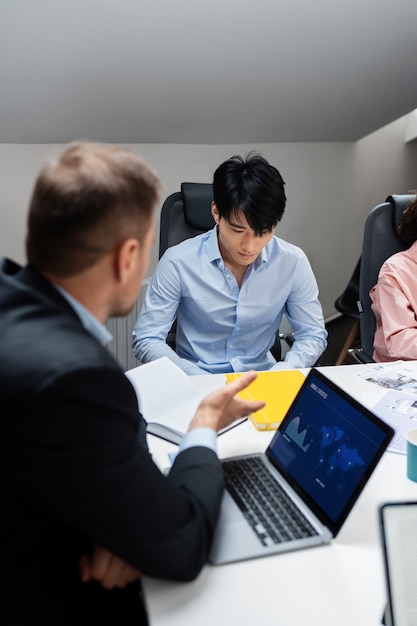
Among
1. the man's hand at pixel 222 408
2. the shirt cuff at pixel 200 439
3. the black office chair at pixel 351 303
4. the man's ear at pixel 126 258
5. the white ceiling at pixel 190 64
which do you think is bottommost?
the black office chair at pixel 351 303

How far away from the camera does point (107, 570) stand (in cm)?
86

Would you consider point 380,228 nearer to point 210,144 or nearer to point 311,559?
point 210,144

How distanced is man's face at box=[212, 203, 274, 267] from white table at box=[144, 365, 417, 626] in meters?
0.99

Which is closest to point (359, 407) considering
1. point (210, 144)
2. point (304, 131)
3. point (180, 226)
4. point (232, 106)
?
point (180, 226)

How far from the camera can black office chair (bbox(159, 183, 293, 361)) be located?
84.4 inches

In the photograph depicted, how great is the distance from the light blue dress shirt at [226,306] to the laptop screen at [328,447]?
0.74 m

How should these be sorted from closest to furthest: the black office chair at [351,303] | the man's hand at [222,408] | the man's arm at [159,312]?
1. the man's hand at [222,408]
2. the man's arm at [159,312]
3. the black office chair at [351,303]

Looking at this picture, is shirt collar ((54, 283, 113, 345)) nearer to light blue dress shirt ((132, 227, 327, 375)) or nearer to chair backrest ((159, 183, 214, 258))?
light blue dress shirt ((132, 227, 327, 375))

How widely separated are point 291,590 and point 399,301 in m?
1.36

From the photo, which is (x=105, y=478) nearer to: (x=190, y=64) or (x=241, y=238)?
(x=241, y=238)

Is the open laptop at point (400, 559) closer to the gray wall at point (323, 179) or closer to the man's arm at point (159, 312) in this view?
the man's arm at point (159, 312)

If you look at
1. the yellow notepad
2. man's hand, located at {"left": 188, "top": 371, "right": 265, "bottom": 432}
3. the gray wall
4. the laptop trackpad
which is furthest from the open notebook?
the gray wall

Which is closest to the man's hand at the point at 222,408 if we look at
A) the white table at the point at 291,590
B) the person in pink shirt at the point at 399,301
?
the white table at the point at 291,590

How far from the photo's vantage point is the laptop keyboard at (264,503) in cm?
96
